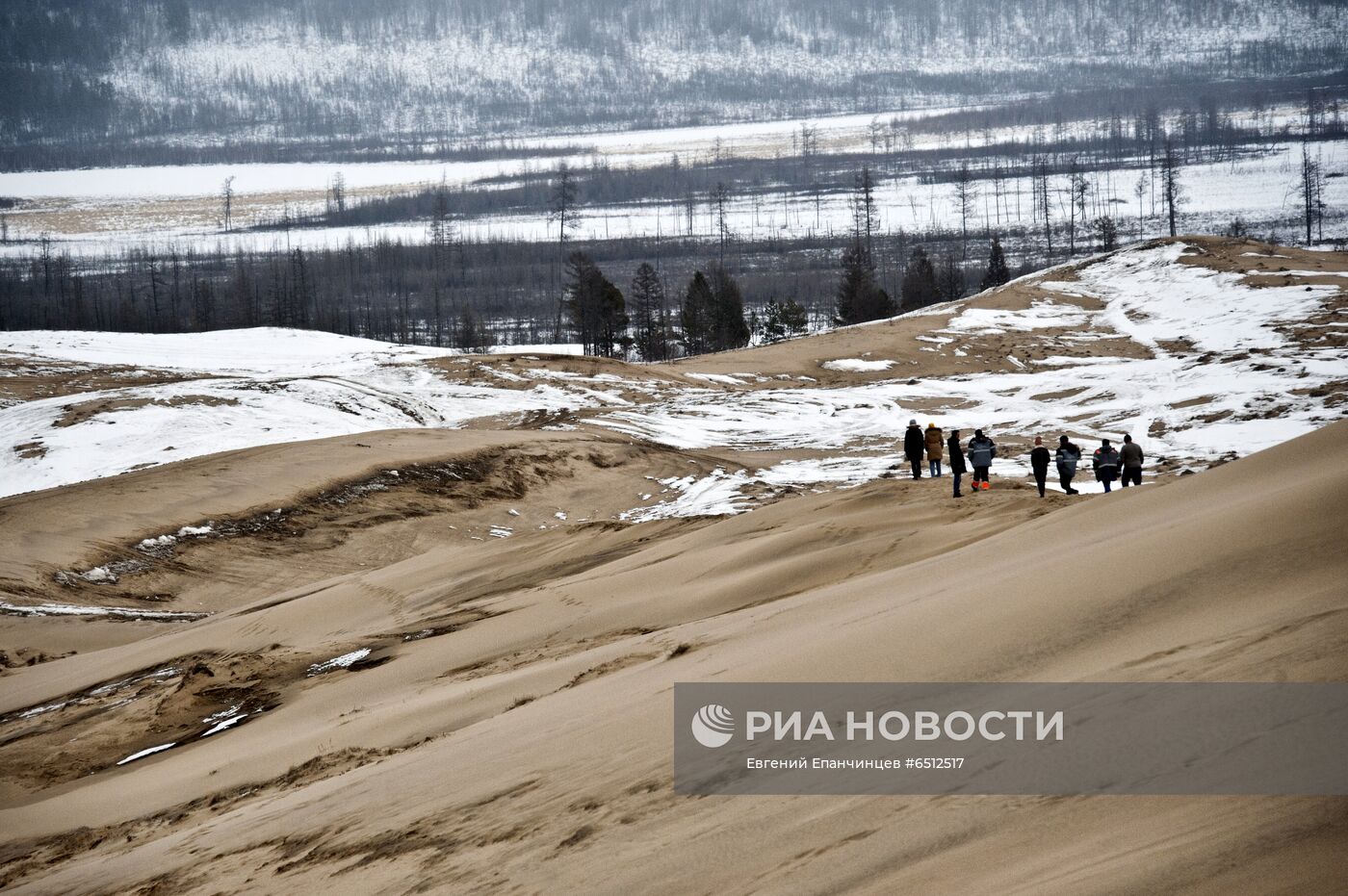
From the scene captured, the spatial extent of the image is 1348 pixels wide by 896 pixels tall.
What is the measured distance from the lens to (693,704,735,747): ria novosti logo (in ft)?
21.2

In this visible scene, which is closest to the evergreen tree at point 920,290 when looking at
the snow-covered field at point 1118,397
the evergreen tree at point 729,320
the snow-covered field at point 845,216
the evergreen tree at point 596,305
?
the evergreen tree at point 729,320

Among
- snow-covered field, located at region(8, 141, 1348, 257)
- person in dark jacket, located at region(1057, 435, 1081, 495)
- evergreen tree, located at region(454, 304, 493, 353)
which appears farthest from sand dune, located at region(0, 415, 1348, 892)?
snow-covered field, located at region(8, 141, 1348, 257)

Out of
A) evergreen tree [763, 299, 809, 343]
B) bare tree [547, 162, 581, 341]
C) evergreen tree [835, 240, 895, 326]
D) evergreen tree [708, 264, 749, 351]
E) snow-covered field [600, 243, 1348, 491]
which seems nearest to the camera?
snow-covered field [600, 243, 1348, 491]

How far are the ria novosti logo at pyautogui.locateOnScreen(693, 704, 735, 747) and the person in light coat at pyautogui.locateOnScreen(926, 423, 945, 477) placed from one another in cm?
1273

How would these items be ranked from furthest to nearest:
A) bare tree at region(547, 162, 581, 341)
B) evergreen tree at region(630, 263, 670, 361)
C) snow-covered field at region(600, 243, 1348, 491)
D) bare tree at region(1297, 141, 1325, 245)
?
bare tree at region(547, 162, 581, 341)
bare tree at region(1297, 141, 1325, 245)
evergreen tree at region(630, 263, 670, 361)
snow-covered field at region(600, 243, 1348, 491)

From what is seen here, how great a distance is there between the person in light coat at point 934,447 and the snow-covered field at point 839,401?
4.61m

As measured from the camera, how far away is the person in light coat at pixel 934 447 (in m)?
19.0

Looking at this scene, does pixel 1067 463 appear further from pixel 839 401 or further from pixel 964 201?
pixel 964 201

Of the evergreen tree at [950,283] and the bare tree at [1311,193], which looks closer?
the evergreen tree at [950,283]

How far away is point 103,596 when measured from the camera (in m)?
19.0

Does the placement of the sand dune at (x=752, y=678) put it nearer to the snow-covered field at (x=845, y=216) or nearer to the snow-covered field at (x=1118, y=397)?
the snow-covered field at (x=1118, y=397)

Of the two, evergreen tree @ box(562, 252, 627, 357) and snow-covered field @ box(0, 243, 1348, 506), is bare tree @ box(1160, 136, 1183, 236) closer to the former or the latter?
evergreen tree @ box(562, 252, 627, 357)

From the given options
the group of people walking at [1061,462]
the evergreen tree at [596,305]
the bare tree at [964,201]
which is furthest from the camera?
the bare tree at [964,201]

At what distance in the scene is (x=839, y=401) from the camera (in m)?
37.7
